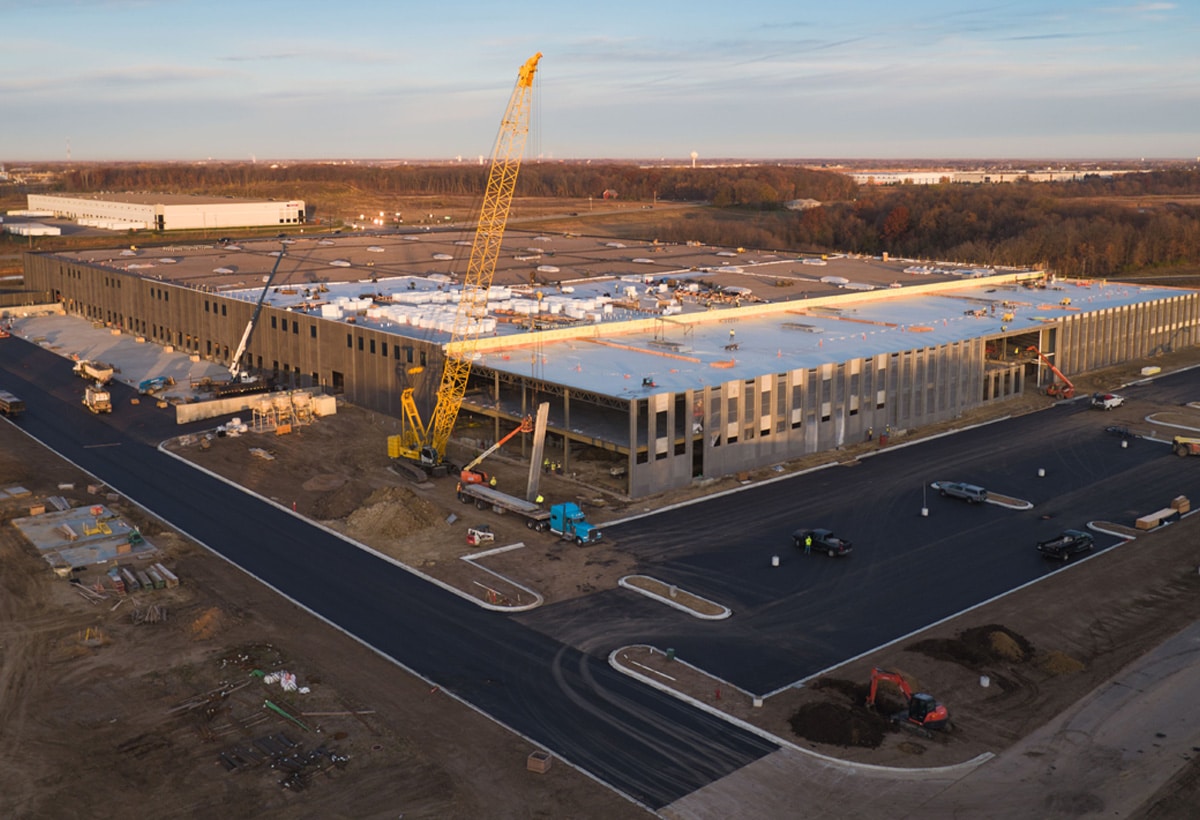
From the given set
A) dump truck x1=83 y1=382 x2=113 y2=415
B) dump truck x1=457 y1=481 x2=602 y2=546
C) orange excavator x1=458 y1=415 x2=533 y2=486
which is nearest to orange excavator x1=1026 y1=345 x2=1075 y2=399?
orange excavator x1=458 y1=415 x2=533 y2=486

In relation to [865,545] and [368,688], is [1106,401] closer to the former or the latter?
[865,545]

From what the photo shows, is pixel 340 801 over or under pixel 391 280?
under

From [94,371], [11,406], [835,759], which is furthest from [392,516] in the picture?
[94,371]

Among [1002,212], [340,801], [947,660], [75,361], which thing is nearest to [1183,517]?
[947,660]

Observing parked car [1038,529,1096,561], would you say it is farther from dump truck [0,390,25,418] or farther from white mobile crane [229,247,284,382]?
dump truck [0,390,25,418]

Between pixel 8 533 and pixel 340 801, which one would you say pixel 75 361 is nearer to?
pixel 8 533
